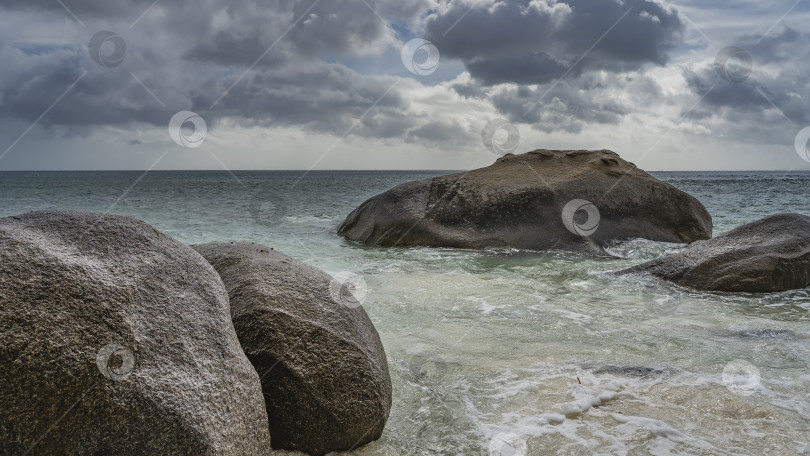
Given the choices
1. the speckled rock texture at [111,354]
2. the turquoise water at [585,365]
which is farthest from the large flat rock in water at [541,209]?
the speckled rock texture at [111,354]

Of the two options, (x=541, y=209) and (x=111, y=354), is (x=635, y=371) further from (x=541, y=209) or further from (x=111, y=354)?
(x=541, y=209)

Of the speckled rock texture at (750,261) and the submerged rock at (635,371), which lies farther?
the speckled rock texture at (750,261)

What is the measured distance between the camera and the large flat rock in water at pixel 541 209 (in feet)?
33.5

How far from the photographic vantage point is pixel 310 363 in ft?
9.75

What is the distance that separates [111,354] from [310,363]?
1082mm

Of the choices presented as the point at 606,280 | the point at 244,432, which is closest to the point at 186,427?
the point at 244,432

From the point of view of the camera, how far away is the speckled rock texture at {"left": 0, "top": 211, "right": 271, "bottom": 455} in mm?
1978

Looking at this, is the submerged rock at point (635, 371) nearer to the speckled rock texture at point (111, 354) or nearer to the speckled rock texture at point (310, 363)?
the speckled rock texture at point (310, 363)

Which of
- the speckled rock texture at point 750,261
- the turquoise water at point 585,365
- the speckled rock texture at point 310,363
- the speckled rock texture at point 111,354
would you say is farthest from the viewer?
the speckled rock texture at point 750,261

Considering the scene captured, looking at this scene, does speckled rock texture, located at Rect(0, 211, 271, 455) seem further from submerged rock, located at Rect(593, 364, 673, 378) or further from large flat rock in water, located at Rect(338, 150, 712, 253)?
→ large flat rock in water, located at Rect(338, 150, 712, 253)

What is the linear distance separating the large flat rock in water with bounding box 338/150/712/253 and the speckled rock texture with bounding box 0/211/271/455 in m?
7.87

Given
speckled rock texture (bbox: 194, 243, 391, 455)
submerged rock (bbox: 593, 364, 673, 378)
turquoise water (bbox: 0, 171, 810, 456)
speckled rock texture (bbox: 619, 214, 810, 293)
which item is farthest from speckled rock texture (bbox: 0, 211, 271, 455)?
speckled rock texture (bbox: 619, 214, 810, 293)

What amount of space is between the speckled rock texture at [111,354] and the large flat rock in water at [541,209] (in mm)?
7870

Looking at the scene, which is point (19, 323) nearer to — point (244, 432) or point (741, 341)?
point (244, 432)
